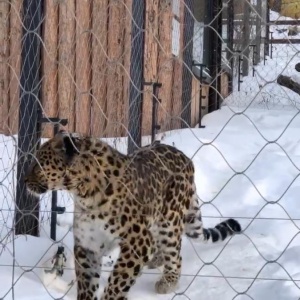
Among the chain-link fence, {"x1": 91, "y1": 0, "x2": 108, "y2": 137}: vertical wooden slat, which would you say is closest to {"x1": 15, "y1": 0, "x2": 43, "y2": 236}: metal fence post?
the chain-link fence

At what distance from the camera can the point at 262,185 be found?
13.3ft

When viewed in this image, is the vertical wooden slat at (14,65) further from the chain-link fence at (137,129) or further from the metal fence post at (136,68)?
the metal fence post at (136,68)

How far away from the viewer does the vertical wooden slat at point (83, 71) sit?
3.58m

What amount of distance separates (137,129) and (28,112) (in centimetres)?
78

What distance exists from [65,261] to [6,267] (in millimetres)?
272

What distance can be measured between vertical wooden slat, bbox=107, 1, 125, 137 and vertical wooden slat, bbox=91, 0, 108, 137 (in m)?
0.04

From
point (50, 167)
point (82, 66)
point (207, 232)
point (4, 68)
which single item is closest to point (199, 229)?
point (207, 232)

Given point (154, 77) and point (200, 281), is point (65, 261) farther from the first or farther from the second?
point (154, 77)

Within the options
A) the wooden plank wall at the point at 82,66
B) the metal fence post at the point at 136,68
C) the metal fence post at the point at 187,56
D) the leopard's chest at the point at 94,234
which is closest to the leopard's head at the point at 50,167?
the leopard's chest at the point at 94,234

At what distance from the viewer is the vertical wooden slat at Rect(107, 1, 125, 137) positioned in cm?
356

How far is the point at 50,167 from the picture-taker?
6.96 feet

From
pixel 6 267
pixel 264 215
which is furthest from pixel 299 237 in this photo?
pixel 6 267

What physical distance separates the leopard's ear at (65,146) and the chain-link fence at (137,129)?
102 mm

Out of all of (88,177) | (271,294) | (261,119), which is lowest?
(261,119)
